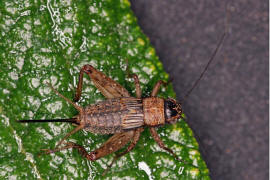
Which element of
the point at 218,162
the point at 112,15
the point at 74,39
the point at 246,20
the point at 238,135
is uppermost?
the point at 246,20

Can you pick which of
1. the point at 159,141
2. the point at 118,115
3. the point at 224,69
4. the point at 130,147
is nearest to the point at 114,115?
the point at 118,115

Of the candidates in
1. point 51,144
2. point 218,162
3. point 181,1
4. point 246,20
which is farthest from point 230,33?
point 51,144

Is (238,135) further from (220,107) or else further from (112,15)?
(112,15)

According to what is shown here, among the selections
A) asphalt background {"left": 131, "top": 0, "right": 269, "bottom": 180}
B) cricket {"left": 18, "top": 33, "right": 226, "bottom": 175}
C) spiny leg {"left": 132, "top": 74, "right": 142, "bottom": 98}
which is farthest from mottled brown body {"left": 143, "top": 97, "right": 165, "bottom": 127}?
asphalt background {"left": 131, "top": 0, "right": 269, "bottom": 180}

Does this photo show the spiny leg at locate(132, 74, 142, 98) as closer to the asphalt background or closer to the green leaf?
the green leaf

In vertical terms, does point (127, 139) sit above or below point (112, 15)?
below

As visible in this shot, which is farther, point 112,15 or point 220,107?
point 220,107
